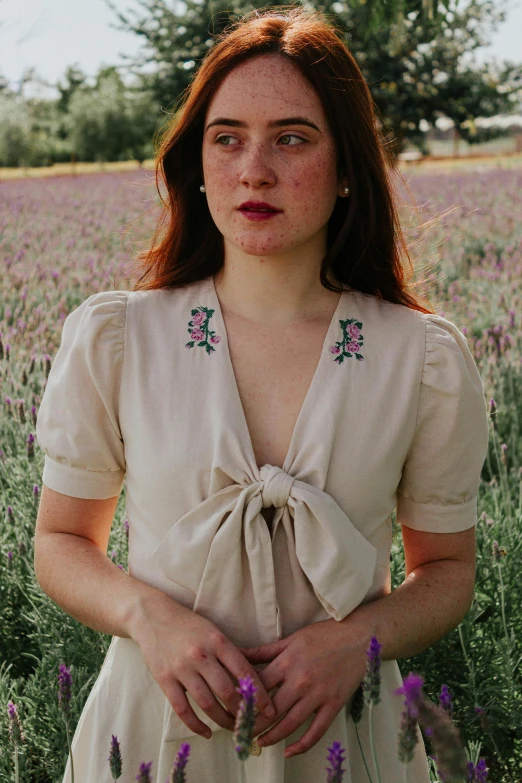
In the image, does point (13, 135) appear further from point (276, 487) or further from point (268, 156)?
point (276, 487)

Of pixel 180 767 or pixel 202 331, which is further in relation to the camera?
pixel 202 331

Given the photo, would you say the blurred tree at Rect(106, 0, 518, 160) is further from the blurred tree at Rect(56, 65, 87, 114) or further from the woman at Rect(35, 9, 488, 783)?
the woman at Rect(35, 9, 488, 783)

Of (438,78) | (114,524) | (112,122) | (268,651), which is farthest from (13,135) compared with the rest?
(268,651)

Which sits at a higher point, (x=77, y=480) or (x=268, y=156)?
(x=268, y=156)

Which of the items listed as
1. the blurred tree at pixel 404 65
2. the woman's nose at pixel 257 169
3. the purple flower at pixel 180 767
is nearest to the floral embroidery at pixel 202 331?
the woman's nose at pixel 257 169

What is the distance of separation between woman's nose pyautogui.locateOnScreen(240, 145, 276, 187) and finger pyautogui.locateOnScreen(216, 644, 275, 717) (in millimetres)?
783

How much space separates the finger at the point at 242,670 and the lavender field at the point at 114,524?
51cm

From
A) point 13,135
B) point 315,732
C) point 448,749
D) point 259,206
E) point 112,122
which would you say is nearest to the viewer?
point 448,749

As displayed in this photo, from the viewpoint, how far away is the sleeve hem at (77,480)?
158cm

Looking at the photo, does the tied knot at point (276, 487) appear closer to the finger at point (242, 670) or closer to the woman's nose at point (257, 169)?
the finger at point (242, 670)

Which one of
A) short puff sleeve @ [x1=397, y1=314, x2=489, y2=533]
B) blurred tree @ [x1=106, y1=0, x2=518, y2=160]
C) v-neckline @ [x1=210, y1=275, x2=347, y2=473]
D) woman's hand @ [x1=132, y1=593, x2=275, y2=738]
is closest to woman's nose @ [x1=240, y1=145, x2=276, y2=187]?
v-neckline @ [x1=210, y1=275, x2=347, y2=473]

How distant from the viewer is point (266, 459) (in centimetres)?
158

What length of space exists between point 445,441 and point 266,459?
33 centimetres

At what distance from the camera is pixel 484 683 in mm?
2461
